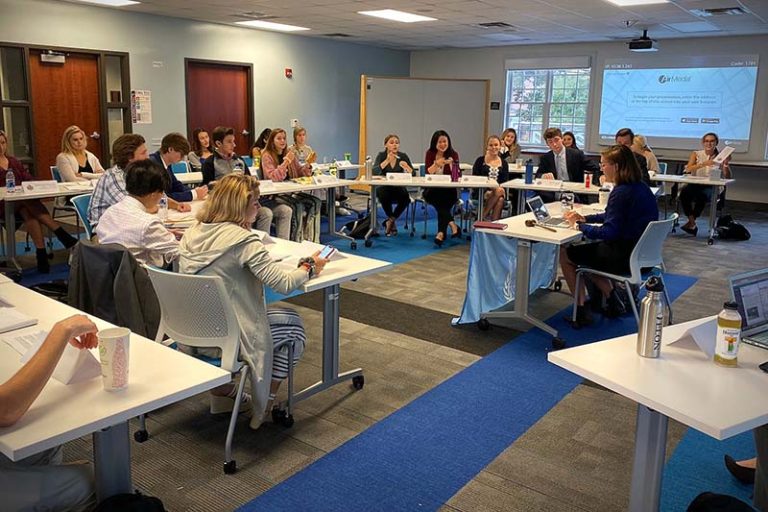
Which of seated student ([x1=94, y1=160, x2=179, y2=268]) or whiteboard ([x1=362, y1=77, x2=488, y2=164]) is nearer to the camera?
seated student ([x1=94, y1=160, x2=179, y2=268])

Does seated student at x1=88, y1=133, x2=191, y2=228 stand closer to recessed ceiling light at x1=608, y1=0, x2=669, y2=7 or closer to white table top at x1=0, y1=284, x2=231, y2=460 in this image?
white table top at x1=0, y1=284, x2=231, y2=460

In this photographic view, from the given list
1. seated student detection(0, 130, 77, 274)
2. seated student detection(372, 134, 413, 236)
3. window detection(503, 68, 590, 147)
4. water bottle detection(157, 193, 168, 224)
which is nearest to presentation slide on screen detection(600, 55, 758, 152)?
window detection(503, 68, 590, 147)

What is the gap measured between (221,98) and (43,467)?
8741 mm

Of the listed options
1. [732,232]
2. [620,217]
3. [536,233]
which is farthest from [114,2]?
[732,232]

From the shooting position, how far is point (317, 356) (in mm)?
3742

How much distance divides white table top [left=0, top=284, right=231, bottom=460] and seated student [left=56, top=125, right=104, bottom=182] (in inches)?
179

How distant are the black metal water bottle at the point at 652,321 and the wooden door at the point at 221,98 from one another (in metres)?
8.33

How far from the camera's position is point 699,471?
261 cm

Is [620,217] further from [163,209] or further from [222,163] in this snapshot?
[222,163]

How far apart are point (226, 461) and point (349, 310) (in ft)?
7.21

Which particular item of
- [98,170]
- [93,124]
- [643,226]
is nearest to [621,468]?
[643,226]

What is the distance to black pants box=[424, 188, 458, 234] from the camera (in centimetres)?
730

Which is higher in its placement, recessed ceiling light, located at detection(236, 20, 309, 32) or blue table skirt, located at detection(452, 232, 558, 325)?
recessed ceiling light, located at detection(236, 20, 309, 32)

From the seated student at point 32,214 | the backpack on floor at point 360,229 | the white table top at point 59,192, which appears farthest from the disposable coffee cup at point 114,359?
the backpack on floor at point 360,229
